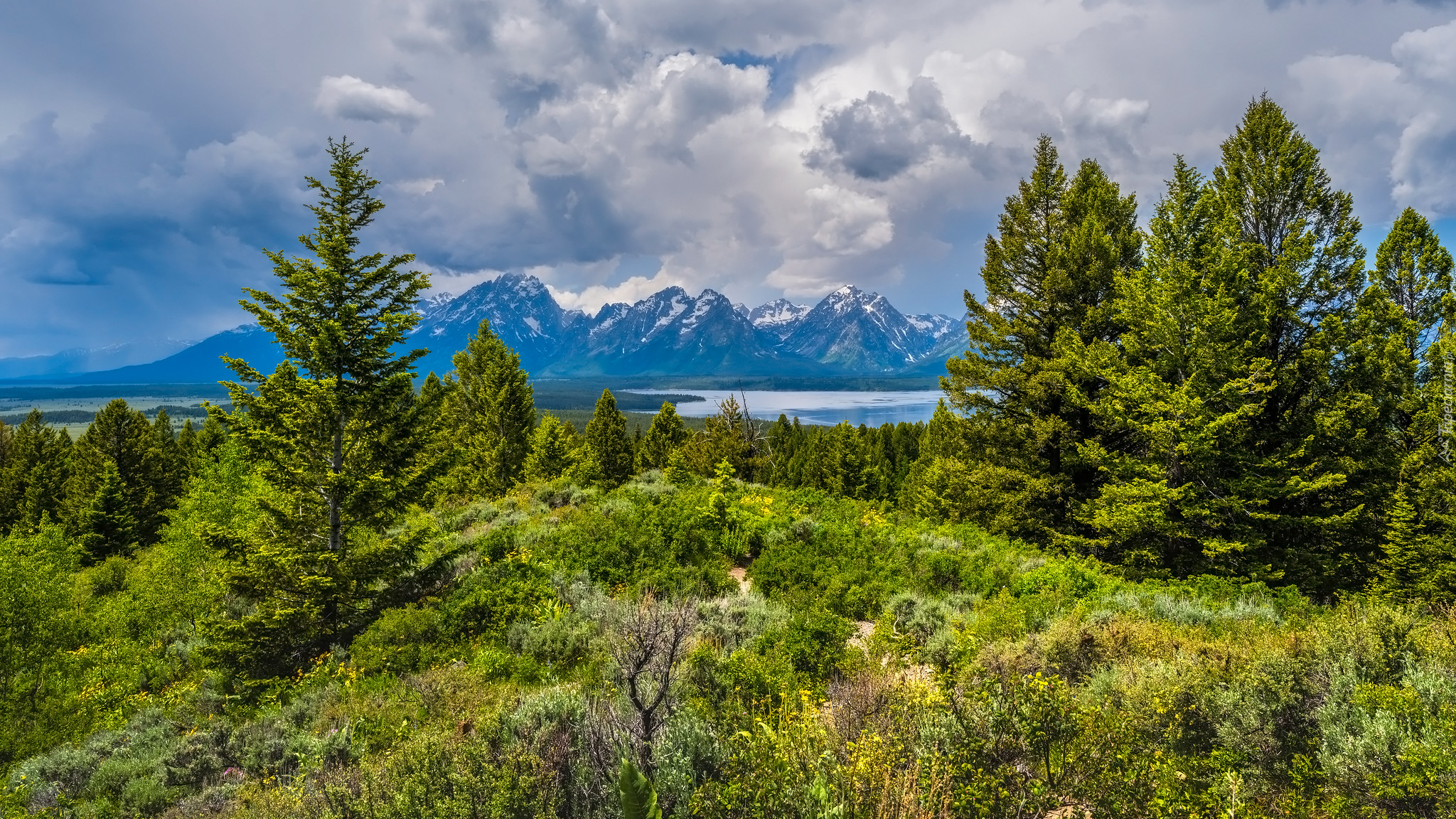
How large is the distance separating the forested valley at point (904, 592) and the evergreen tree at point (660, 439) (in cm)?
2273

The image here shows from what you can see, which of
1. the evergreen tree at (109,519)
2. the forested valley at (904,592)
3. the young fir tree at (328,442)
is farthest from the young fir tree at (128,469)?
the young fir tree at (328,442)

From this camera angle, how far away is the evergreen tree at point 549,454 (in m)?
31.6

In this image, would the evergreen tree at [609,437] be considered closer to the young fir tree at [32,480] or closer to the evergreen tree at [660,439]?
the evergreen tree at [660,439]

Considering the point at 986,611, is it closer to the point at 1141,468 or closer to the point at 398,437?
the point at 1141,468

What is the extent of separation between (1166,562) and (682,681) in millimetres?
12250

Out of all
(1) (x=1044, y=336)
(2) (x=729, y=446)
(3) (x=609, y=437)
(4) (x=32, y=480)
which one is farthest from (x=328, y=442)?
(4) (x=32, y=480)

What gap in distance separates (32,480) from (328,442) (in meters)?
39.9

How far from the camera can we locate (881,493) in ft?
151

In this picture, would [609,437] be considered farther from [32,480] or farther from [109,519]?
[32,480]

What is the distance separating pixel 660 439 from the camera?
4338 centimetres

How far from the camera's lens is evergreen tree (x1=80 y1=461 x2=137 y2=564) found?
30.5m

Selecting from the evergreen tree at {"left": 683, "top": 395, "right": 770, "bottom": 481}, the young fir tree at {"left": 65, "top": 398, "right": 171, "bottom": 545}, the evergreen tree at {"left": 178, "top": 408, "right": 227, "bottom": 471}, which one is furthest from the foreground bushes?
the evergreen tree at {"left": 178, "top": 408, "right": 227, "bottom": 471}

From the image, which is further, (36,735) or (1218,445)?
(1218,445)

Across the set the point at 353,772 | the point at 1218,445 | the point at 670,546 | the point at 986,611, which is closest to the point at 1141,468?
the point at 1218,445
